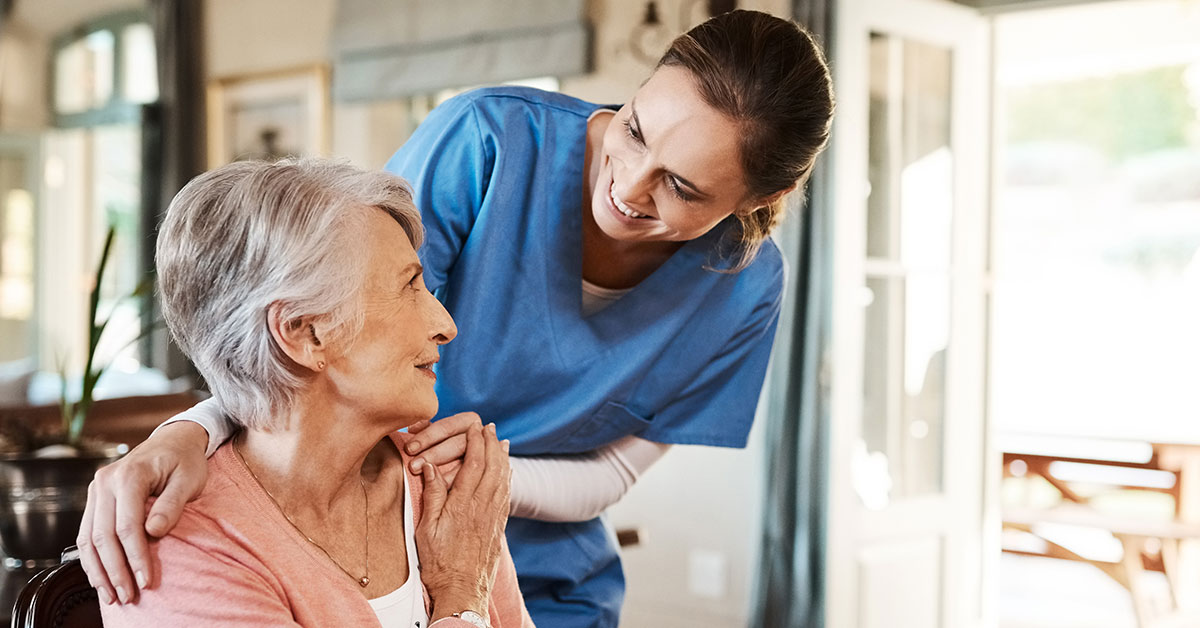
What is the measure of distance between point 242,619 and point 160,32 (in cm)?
519

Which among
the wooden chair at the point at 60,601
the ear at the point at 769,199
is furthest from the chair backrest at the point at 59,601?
the ear at the point at 769,199

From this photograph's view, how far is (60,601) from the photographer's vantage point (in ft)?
3.44

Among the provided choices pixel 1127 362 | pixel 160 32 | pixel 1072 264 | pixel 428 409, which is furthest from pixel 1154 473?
pixel 160 32

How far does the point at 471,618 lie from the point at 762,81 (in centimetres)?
68

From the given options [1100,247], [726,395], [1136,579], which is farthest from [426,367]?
[1100,247]

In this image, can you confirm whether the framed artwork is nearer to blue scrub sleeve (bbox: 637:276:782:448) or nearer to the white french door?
the white french door

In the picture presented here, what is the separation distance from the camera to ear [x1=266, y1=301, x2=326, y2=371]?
1.05 m

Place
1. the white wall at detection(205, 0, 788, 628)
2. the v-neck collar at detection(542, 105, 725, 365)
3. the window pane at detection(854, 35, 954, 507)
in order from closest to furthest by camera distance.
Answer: the v-neck collar at detection(542, 105, 725, 365), the window pane at detection(854, 35, 954, 507), the white wall at detection(205, 0, 788, 628)

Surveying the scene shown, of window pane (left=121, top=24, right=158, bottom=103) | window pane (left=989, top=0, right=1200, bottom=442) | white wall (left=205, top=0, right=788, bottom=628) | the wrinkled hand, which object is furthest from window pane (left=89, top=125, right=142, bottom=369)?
window pane (left=989, top=0, right=1200, bottom=442)

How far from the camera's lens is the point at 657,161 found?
49.1 inches

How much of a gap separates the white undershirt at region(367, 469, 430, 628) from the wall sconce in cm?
275

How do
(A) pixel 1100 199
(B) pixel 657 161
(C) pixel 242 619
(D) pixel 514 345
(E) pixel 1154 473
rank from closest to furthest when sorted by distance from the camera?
(C) pixel 242 619 < (B) pixel 657 161 < (D) pixel 514 345 < (E) pixel 1154 473 < (A) pixel 1100 199

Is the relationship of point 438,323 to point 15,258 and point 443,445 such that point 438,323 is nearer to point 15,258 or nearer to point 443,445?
point 443,445

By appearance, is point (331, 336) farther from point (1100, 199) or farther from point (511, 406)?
point (1100, 199)
